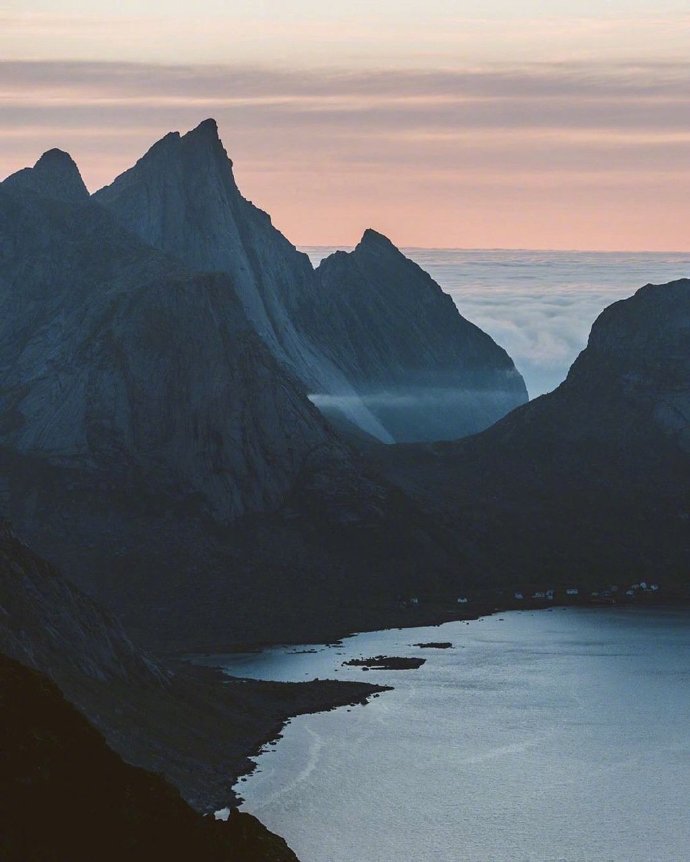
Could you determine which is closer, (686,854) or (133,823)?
(133,823)

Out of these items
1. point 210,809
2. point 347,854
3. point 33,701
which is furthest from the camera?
point 210,809

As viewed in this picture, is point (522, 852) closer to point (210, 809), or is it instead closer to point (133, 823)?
point (210, 809)

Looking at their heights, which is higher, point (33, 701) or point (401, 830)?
point (33, 701)

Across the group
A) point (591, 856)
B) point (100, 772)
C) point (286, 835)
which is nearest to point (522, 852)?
point (591, 856)

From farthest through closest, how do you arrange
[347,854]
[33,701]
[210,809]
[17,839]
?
[210,809] → [347,854] → [33,701] → [17,839]

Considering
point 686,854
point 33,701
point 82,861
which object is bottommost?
point 686,854

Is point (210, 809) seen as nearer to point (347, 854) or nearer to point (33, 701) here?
point (347, 854)
